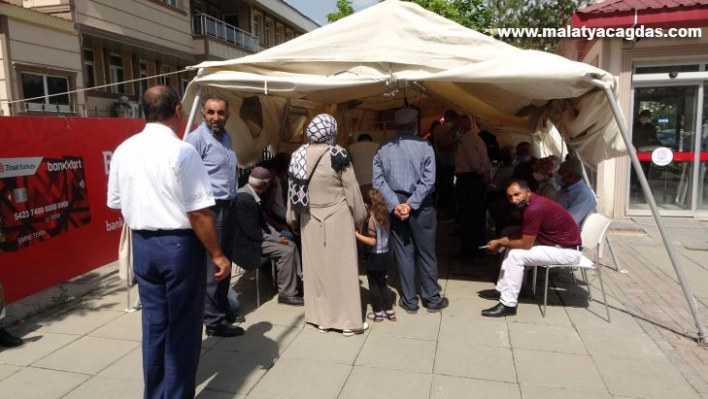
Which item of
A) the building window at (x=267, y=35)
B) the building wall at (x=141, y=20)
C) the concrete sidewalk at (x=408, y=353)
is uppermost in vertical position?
the building window at (x=267, y=35)

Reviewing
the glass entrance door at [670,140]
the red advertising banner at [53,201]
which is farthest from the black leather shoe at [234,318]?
the glass entrance door at [670,140]

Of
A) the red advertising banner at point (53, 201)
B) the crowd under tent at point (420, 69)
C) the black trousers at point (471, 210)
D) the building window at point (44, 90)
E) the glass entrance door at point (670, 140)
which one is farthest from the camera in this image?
the building window at point (44, 90)

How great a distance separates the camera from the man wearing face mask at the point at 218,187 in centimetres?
379

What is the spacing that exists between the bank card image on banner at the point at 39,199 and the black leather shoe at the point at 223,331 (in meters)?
2.05

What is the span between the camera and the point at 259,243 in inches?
175

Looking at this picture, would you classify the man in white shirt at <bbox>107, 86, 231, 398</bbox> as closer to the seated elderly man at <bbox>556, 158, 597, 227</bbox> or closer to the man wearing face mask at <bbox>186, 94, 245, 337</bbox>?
the man wearing face mask at <bbox>186, 94, 245, 337</bbox>

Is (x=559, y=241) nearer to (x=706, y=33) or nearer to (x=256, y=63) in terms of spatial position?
(x=256, y=63)

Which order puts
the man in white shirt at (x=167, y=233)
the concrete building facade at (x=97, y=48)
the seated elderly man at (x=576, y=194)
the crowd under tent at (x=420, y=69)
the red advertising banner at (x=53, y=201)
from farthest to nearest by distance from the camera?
the concrete building facade at (x=97, y=48), the seated elderly man at (x=576, y=194), the red advertising banner at (x=53, y=201), the crowd under tent at (x=420, y=69), the man in white shirt at (x=167, y=233)

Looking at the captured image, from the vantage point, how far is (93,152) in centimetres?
561

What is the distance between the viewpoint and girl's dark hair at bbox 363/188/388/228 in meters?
4.07

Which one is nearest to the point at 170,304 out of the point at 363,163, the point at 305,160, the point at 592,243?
the point at 305,160

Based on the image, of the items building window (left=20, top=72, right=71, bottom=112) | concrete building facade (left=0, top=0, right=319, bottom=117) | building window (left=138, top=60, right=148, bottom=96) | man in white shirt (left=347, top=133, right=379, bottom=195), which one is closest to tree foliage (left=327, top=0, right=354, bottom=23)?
concrete building facade (left=0, top=0, right=319, bottom=117)

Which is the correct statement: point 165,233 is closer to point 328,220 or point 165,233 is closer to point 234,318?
point 328,220

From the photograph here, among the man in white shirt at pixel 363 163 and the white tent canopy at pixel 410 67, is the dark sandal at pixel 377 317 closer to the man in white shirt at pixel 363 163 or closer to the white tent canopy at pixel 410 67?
the white tent canopy at pixel 410 67
